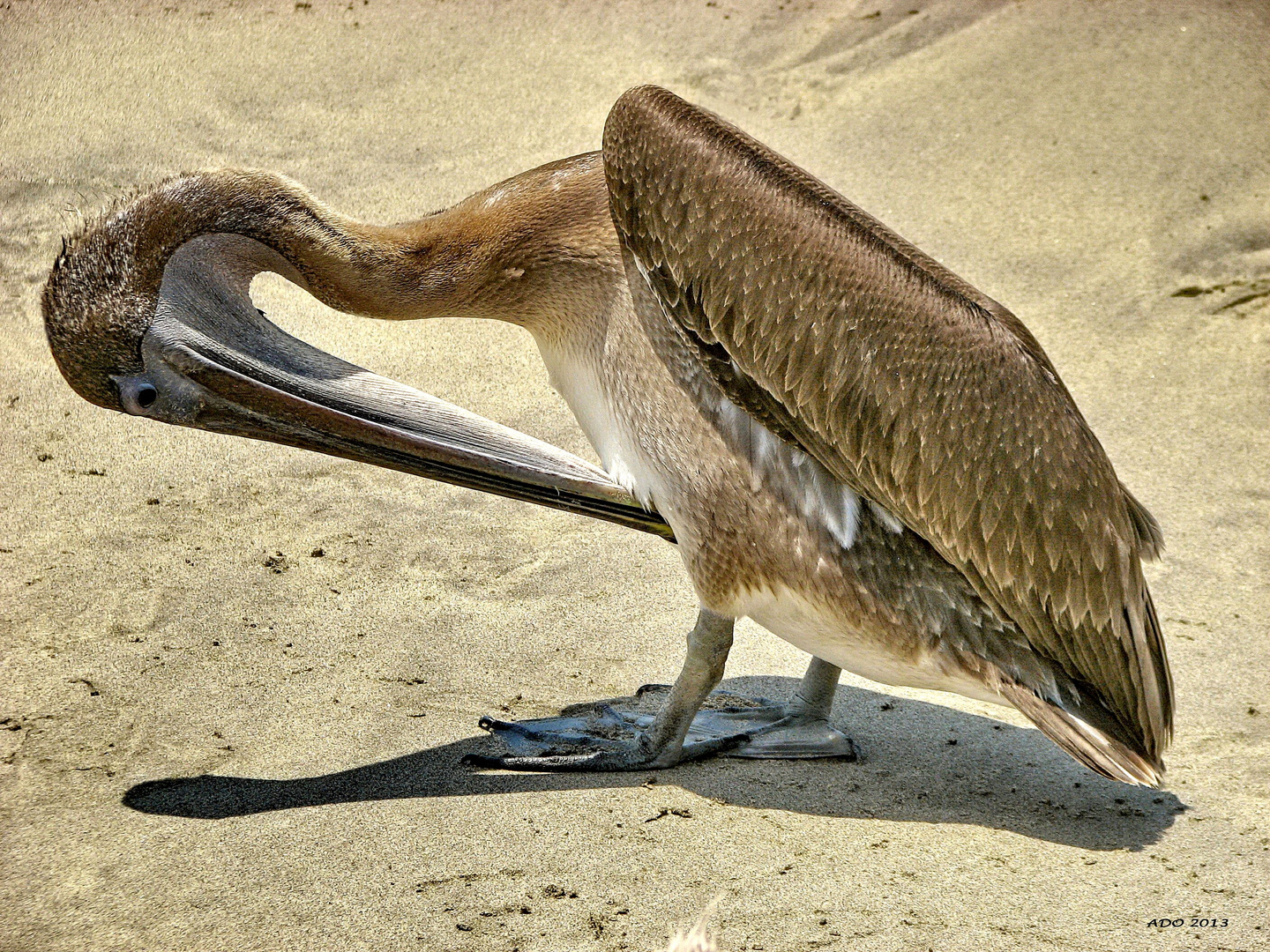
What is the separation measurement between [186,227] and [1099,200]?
477 cm

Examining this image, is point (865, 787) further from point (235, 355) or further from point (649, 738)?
point (235, 355)

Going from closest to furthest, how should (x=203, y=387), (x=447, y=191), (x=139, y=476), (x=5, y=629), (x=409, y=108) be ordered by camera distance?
(x=203, y=387)
(x=5, y=629)
(x=139, y=476)
(x=447, y=191)
(x=409, y=108)

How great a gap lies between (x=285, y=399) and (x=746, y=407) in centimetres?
120

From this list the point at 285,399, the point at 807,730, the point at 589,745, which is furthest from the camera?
the point at 807,730

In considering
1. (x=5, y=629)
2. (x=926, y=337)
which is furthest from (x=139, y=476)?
(x=926, y=337)

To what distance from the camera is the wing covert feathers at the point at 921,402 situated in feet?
10.3

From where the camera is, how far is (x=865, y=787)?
3463mm

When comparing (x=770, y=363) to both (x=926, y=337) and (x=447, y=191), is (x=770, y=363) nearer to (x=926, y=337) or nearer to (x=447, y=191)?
(x=926, y=337)

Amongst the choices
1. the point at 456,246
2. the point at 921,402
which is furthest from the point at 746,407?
the point at 456,246

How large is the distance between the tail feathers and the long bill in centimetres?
133

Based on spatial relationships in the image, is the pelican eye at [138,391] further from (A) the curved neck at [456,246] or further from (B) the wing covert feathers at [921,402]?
(B) the wing covert feathers at [921,402]

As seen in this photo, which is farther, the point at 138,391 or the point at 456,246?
the point at 456,246

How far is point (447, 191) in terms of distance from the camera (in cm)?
635

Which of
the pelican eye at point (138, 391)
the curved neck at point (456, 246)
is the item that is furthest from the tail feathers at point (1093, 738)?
the pelican eye at point (138, 391)
